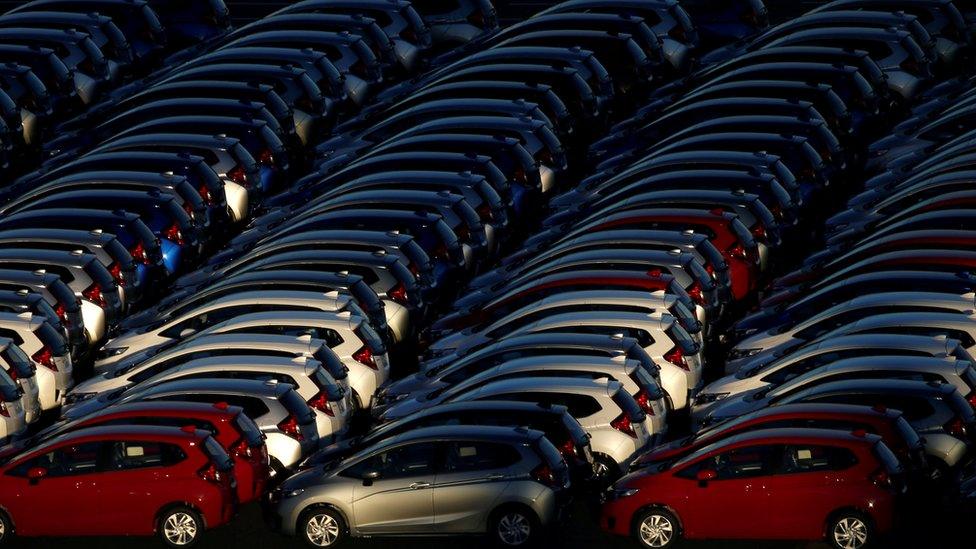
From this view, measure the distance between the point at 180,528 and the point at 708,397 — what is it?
20.9 ft

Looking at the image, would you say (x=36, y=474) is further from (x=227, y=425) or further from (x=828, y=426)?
(x=828, y=426)

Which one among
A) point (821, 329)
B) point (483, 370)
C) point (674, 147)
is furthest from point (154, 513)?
point (674, 147)

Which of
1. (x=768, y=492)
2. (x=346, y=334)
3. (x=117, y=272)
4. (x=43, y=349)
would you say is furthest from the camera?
(x=117, y=272)

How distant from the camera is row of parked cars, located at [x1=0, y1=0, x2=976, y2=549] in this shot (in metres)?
24.3

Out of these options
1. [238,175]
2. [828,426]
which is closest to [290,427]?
[828,426]

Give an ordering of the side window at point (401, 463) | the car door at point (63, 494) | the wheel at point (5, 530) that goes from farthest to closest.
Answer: the wheel at point (5, 530) < the car door at point (63, 494) < the side window at point (401, 463)

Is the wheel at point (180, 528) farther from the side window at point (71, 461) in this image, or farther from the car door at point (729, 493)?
the car door at point (729, 493)

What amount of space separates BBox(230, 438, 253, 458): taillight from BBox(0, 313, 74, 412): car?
4042mm

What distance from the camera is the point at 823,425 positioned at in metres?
23.8

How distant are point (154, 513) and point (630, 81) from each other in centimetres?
1418

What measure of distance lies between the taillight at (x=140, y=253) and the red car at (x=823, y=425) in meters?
8.95

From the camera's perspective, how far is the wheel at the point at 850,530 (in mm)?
23156

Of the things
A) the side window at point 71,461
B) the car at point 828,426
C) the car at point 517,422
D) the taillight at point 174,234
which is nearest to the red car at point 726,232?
the car at point 828,426

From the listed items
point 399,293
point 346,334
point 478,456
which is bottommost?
point 478,456
